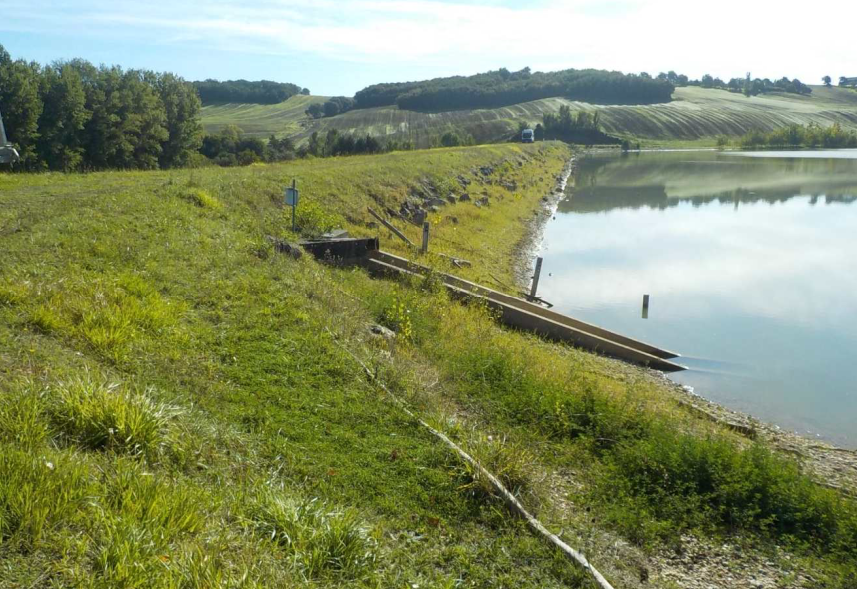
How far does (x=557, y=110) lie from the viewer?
14112cm

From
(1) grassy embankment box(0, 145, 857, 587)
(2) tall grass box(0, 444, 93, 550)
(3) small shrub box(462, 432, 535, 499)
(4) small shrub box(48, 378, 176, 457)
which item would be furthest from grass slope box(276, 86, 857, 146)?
(2) tall grass box(0, 444, 93, 550)

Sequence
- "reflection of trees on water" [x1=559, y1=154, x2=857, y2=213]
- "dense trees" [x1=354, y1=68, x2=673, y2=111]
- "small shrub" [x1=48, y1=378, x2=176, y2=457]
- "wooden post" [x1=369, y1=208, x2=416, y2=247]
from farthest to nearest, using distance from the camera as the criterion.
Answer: "dense trees" [x1=354, y1=68, x2=673, y2=111] → "reflection of trees on water" [x1=559, y1=154, x2=857, y2=213] → "wooden post" [x1=369, y1=208, x2=416, y2=247] → "small shrub" [x1=48, y1=378, x2=176, y2=457]

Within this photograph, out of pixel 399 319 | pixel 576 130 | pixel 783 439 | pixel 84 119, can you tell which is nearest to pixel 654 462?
pixel 783 439

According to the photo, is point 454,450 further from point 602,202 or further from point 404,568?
point 602,202

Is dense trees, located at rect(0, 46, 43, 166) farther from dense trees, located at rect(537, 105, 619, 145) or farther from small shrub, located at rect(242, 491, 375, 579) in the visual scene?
dense trees, located at rect(537, 105, 619, 145)

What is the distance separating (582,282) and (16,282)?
2231 centimetres

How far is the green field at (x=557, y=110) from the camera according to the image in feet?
373

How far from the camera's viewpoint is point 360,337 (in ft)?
40.7

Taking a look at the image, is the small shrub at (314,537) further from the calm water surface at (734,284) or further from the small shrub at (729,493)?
the calm water surface at (734,284)

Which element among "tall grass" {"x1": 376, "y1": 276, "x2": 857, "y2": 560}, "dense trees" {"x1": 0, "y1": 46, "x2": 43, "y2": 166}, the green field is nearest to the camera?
"tall grass" {"x1": 376, "y1": 276, "x2": 857, "y2": 560}

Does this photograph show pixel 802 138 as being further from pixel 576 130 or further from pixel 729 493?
pixel 729 493

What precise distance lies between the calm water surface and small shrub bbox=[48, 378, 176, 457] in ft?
44.3

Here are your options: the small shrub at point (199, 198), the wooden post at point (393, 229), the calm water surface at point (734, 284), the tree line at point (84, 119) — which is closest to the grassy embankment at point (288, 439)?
the small shrub at point (199, 198)

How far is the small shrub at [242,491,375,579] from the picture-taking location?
5578 millimetres
